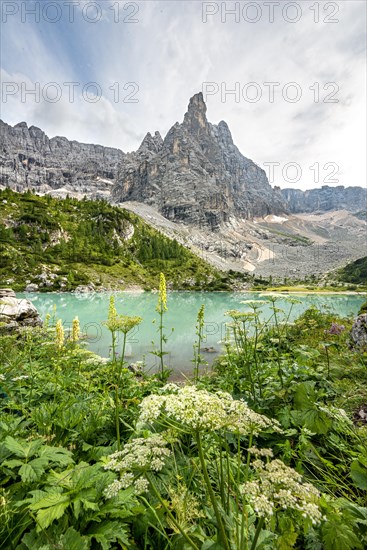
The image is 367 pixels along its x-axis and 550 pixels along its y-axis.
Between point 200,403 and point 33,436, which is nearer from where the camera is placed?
point 200,403

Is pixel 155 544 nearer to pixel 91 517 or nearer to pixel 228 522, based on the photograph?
pixel 91 517

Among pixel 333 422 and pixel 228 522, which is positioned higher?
pixel 228 522

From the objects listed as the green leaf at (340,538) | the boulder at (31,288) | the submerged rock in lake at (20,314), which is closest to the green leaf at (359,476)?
the green leaf at (340,538)

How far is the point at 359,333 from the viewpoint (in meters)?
8.52

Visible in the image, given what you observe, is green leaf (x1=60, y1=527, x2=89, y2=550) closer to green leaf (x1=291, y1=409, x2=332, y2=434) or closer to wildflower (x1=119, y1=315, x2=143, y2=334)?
wildflower (x1=119, y1=315, x2=143, y2=334)

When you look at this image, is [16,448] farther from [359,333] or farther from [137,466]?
[359,333]

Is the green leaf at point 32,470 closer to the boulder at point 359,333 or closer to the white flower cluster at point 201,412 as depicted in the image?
the white flower cluster at point 201,412

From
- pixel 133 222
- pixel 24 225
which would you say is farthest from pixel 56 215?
pixel 133 222

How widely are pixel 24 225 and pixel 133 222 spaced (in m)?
62.1

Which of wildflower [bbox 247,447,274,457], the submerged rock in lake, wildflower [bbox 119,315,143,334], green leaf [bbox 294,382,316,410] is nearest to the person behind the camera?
wildflower [bbox 247,447,274,457]

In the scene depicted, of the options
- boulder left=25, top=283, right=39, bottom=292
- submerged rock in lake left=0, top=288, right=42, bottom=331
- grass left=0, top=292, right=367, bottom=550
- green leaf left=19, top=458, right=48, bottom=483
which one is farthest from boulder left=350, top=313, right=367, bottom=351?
boulder left=25, top=283, right=39, bottom=292

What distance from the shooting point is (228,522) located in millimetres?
1698

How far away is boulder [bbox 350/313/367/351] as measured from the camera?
26.6 ft

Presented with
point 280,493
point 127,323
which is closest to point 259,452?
point 280,493
